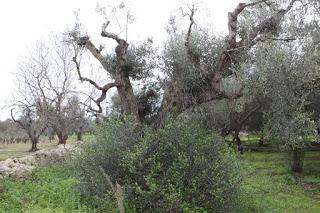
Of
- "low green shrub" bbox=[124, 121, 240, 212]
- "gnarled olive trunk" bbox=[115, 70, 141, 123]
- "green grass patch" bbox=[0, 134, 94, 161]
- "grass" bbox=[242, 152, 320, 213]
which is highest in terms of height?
"gnarled olive trunk" bbox=[115, 70, 141, 123]

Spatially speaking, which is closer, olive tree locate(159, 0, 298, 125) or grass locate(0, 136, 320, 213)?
grass locate(0, 136, 320, 213)

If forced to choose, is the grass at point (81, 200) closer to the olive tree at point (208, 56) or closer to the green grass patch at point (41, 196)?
the green grass patch at point (41, 196)

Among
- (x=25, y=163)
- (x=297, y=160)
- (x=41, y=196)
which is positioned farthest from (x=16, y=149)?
(x=41, y=196)

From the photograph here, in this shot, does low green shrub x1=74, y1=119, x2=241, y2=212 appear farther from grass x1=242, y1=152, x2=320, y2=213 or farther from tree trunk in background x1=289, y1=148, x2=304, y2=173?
tree trunk in background x1=289, y1=148, x2=304, y2=173

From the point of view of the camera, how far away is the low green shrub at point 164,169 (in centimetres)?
1384

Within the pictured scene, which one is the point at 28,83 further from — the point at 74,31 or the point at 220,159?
the point at 220,159

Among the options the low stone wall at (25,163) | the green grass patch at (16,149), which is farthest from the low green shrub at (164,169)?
the low stone wall at (25,163)

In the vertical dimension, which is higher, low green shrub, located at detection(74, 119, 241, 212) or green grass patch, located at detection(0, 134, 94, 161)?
green grass patch, located at detection(0, 134, 94, 161)

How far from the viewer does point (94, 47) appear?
20.0 m

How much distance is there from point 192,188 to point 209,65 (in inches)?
222

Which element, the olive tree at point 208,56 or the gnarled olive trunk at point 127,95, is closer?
the olive tree at point 208,56

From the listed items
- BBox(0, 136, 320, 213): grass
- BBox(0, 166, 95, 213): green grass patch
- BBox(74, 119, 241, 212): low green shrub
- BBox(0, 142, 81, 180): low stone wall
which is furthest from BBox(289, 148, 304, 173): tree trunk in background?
BBox(0, 166, 95, 213): green grass patch

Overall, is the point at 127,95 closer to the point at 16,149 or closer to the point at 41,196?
the point at 41,196

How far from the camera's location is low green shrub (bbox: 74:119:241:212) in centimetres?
1384
